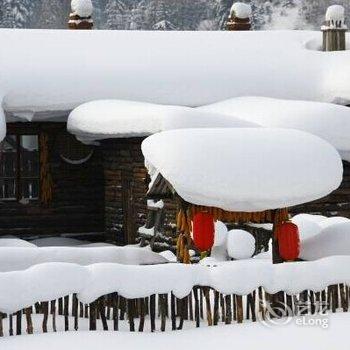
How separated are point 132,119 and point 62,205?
3.88 meters

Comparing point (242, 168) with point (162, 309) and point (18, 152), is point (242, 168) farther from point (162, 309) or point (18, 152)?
point (18, 152)

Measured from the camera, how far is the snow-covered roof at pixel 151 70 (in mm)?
19750

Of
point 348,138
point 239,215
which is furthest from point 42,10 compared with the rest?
point 239,215

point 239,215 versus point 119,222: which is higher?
point 239,215

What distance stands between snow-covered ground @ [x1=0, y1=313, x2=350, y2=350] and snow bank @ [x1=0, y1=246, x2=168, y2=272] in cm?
301

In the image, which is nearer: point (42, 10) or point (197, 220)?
point (197, 220)

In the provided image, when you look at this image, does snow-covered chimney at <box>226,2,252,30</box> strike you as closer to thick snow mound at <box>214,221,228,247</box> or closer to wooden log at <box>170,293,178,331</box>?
thick snow mound at <box>214,221,228,247</box>

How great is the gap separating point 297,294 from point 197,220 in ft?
5.12

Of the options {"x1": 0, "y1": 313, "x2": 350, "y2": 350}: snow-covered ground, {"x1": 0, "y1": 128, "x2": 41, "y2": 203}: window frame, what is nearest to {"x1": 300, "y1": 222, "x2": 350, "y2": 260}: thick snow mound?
{"x1": 0, "y1": 313, "x2": 350, "y2": 350}: snow-covered ground

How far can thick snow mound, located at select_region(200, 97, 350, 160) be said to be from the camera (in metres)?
17.5

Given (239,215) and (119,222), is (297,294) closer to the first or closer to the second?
(239,215)

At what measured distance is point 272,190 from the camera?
11445mm

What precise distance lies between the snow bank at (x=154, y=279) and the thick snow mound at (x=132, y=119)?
561cm

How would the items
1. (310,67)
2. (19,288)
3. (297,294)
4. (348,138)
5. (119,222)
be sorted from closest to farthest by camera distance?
(19,288) → (297,294) → (348,138) → (119,222) → (310,67)
